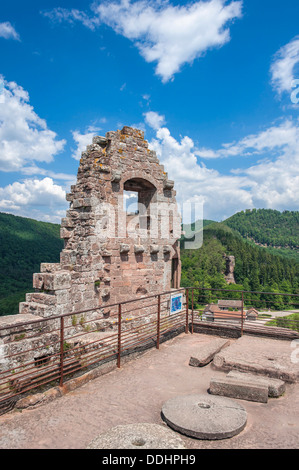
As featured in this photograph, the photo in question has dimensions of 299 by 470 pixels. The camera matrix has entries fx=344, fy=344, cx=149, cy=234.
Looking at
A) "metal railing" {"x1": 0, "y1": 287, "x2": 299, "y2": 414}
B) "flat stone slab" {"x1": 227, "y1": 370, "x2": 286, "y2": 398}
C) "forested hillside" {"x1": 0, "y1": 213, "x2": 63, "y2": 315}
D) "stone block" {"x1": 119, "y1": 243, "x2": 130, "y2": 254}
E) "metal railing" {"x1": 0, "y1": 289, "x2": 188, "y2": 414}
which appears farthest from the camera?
"forested hillside" {"x1": 0, "y1": 213, "x2": 63, "y2": 315}

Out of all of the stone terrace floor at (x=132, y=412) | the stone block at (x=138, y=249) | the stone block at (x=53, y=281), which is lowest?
the stone terrace floor at (x=132, y=412)

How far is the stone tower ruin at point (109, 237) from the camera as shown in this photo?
8117mm

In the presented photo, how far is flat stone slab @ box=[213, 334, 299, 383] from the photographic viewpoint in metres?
5.54

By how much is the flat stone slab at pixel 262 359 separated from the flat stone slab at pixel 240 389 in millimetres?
712

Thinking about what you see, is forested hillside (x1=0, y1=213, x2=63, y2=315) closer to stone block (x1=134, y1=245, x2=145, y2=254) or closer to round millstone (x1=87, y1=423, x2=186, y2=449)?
stone block (x1=134, y1=245, x2=145, y2=254)

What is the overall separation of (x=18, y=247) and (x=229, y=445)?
5347 centimetres

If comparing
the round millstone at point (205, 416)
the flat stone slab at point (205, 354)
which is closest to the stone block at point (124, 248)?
the flat stone slab at point (205, 354)

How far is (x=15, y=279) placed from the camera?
4341 centimetres

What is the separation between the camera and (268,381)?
5.12 metres

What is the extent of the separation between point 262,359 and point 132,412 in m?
2.73

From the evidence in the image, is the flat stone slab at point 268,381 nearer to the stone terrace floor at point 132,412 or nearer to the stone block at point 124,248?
the stone terrace floor at point 132,412

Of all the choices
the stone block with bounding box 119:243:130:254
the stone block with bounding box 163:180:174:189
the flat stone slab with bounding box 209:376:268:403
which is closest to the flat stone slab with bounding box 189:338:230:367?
the flat stone slab with bounding box 209:376:268:403

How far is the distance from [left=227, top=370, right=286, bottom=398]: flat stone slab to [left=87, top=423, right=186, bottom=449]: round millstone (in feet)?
5.83

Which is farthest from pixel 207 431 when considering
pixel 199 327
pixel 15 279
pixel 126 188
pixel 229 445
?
pixel 15 279
